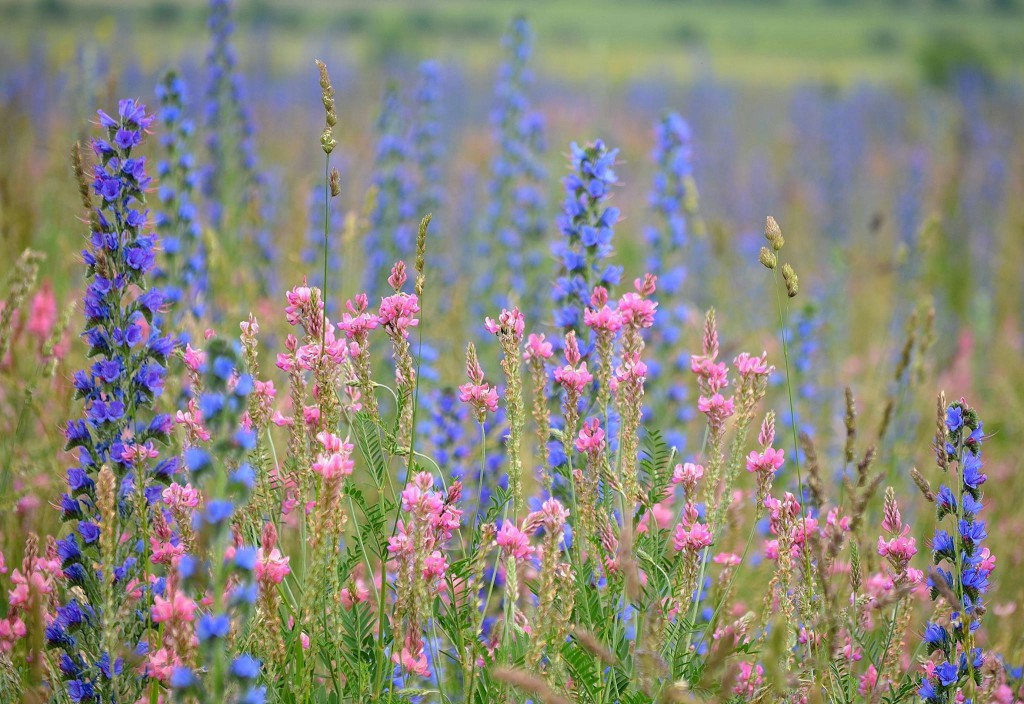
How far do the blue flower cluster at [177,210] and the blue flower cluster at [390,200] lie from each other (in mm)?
1420

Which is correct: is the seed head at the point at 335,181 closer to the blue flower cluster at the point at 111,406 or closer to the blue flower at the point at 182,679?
the blue flower cluster at the point at 111,406

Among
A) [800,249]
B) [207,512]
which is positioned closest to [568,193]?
[207,512]

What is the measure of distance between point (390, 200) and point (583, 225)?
2570mm

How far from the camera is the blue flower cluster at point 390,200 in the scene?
4.77 m

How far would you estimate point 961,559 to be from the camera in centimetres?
178

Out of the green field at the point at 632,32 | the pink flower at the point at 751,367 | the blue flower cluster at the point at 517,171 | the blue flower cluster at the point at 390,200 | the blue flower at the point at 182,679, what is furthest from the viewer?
the green field at the point at 632,32

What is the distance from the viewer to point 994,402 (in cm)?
584

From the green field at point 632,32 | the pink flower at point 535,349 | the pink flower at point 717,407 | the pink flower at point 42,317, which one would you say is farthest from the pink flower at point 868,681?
the green field at point 632,32

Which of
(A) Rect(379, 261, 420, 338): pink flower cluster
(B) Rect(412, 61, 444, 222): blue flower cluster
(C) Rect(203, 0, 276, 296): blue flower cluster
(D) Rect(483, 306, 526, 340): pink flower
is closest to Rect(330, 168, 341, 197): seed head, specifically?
(A) Rect(379, 261, 420, 338): pink flower cluster

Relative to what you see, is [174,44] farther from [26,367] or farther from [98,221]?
[98,221]

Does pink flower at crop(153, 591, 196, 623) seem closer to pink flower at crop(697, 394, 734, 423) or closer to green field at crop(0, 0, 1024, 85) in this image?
pink flower at crop(697, 394, 734, 423)

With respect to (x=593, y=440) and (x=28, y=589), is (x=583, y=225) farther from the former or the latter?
(x=28, y=589)

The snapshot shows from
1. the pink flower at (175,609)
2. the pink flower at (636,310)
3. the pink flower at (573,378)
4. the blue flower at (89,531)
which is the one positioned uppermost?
the pink flower at (636,310)

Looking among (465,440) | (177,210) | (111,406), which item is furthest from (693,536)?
(177,210)
